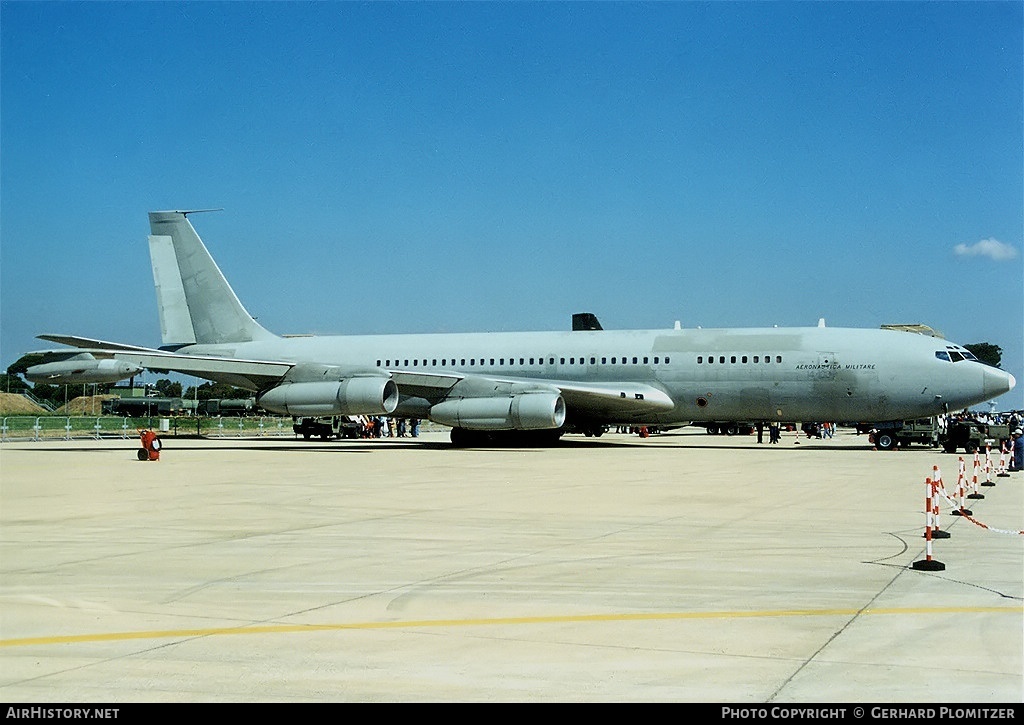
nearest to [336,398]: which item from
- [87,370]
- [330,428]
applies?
[87,370]

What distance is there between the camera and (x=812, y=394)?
34.4m

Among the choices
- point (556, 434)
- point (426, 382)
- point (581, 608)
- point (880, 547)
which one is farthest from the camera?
point (556, 434)

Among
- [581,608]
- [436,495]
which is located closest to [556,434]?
[436,495]

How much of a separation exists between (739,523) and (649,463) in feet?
44.9

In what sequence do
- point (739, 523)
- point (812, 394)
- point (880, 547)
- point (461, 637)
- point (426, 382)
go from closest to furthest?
point (461, 637)
point (880, 547)
point (739, 523)
point (812, 394)
point (426, 382)

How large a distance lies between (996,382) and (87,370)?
30413 mm

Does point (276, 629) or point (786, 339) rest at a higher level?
point (786, 339)

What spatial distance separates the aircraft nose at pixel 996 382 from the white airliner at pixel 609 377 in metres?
0.03

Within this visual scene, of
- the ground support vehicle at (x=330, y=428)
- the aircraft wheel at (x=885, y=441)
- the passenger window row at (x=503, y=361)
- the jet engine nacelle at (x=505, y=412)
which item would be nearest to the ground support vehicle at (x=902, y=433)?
the aircraft wheel at (x=885, y=441)

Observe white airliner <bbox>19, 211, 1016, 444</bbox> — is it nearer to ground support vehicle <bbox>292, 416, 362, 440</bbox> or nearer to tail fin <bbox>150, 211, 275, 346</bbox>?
tail fin <bbox>150, 211, 275, 346</bbox>

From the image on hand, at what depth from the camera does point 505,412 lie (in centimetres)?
3506

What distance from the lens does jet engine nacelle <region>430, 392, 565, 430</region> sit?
3425cm

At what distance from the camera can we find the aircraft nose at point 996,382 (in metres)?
33.3

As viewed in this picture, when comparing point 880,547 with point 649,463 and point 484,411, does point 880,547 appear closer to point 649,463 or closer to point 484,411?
point 649,463
